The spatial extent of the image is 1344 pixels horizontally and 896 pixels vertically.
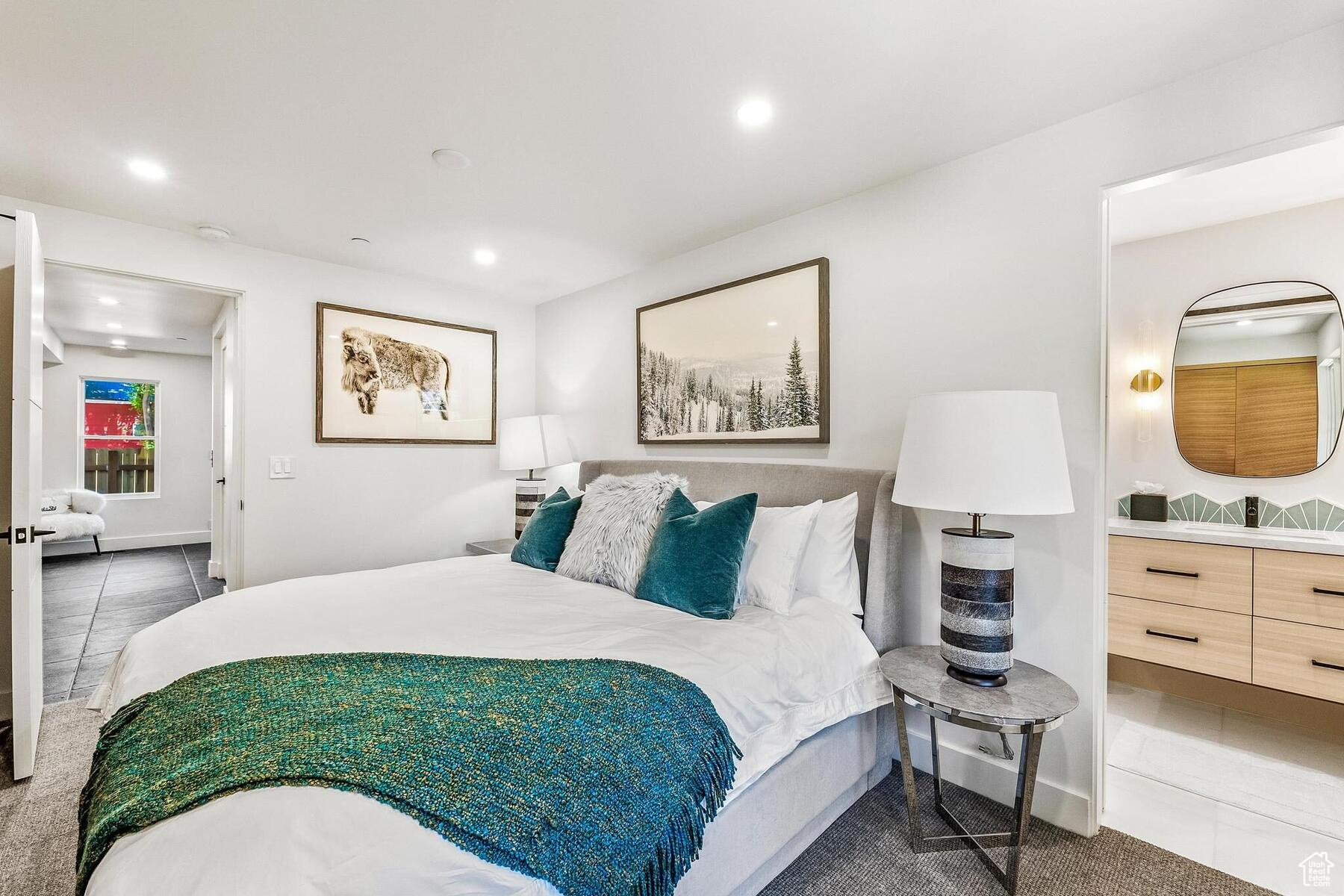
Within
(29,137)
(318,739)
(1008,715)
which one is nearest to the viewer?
(318,739)

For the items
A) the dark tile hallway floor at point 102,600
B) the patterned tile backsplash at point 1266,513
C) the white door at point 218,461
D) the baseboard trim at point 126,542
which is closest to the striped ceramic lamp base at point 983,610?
the patterned tile backsplash at point 1266,513

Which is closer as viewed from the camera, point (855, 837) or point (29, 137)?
point (855, 837)

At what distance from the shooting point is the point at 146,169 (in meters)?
2.36

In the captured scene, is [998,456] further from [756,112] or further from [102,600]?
[102,600]

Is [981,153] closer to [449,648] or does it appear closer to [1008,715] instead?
[1008,715]

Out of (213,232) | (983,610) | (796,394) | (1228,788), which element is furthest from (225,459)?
(1228,788)

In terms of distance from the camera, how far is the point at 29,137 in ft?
6.94

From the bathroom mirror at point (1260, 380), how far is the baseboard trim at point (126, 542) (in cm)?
1010

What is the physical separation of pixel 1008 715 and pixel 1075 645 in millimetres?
612

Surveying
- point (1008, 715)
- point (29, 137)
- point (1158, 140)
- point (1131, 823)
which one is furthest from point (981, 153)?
point (29, 137)

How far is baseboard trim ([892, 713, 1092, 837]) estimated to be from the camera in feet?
6.40

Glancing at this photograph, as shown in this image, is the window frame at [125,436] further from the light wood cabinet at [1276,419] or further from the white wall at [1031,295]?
the light wood cabinet at [1276,419]

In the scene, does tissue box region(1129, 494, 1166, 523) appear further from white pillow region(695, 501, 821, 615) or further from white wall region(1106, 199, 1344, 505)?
white pillow region(695, 501, 821, 615)

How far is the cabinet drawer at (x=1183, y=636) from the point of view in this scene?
2588 millimetres
